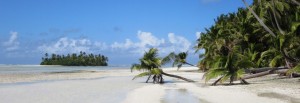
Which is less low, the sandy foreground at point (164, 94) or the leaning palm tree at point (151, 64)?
the leaning palm tree at point (151, 64)

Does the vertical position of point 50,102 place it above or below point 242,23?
below

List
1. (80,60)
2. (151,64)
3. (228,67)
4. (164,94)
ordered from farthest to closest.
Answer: (80,60) → (151,64) → (228,67) → (164,94)

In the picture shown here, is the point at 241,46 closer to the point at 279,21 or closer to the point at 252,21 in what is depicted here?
the point at 252,21

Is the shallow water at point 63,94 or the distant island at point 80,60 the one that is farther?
the distant island at point 80,60

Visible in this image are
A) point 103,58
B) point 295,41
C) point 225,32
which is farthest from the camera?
point 103,58

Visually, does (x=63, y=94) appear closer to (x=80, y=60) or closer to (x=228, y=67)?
(x=228, y=67)

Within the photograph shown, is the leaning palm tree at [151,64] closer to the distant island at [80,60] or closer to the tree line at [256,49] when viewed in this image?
the tree line at [256,49]

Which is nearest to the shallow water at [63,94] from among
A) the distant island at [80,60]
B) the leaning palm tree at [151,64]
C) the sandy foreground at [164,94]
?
the sandy foreground at [164,94]

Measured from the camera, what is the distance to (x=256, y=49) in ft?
107

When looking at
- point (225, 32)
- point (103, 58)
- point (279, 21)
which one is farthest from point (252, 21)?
point (103, 58)

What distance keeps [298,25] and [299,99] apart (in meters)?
8.36

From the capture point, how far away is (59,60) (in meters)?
143

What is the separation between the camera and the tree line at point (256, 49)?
1967cm

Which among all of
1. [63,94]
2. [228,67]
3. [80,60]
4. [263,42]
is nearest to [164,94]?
[228,67]
